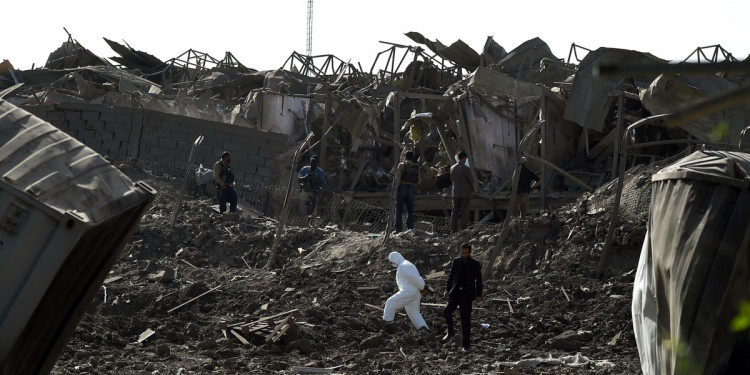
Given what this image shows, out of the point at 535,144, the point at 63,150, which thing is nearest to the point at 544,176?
the point at 535,144

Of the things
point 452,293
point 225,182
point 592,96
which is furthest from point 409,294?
point 592,96

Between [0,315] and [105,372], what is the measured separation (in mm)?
3505

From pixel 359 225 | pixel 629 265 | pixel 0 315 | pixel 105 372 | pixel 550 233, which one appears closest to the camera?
pixel 0 315

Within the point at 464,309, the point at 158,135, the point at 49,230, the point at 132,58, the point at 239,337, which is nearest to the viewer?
the point at 49,230

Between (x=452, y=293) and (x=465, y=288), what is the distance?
0.19m

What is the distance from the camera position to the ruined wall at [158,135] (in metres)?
23.2

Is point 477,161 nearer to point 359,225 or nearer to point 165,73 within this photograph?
point 359,225

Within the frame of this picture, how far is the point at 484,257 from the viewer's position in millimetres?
15812

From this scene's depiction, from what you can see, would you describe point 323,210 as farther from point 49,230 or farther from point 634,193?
point 49,230

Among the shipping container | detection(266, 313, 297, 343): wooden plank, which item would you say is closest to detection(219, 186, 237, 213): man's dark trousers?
detection(266, 313, 297, 343): wooden plank

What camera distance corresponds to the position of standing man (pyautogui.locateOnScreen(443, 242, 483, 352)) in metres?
11.5

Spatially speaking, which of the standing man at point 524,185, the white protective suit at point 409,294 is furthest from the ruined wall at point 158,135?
the white protective suit at point 409,294

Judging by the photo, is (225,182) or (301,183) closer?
(225,182)

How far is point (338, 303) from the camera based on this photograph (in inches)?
540
